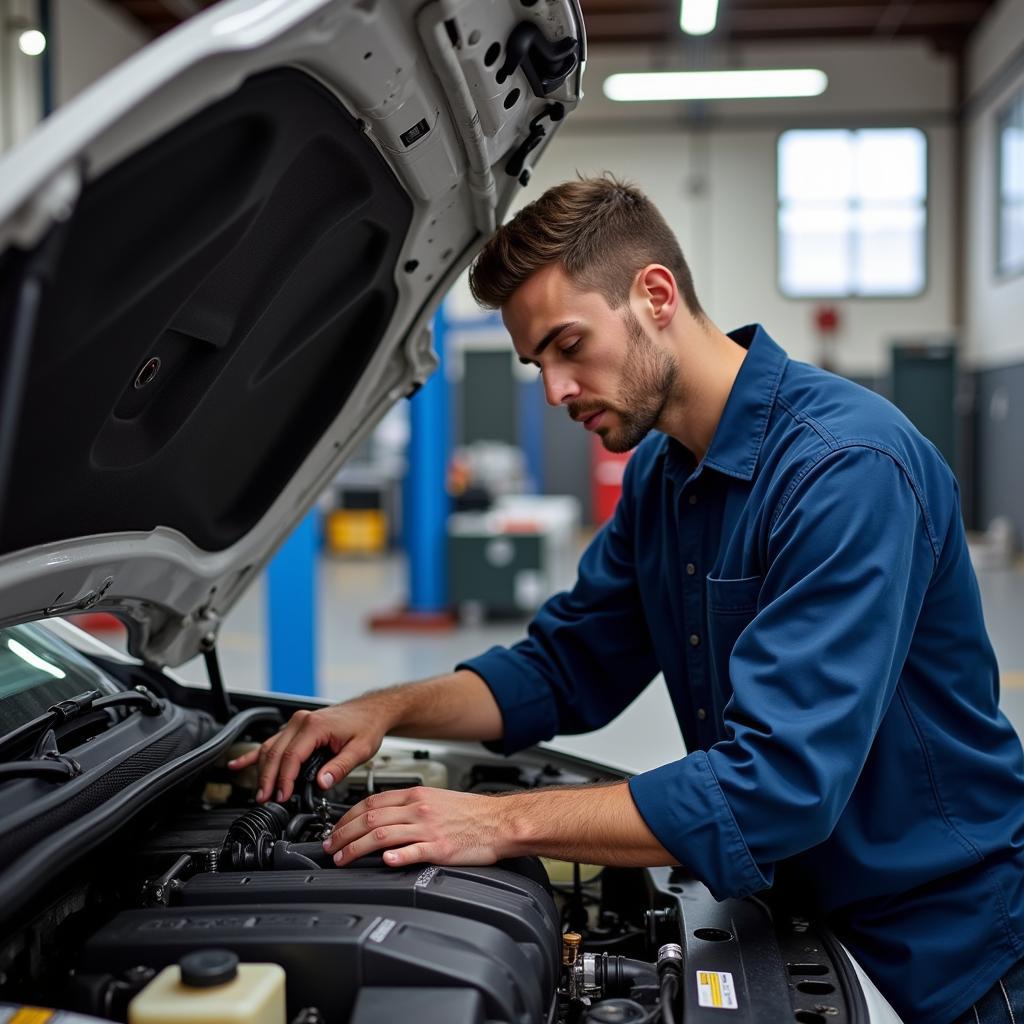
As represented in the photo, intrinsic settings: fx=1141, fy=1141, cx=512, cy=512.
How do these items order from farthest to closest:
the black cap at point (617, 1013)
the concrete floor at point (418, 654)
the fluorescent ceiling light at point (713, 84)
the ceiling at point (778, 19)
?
the ceiling at point (778, 19) → the fluorescent ceiling light at point (713, 84) → the concrete floor at point (418, 654) → the black cap at point (617, 1013)

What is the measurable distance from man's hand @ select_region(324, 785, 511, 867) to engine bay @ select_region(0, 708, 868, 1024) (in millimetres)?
18

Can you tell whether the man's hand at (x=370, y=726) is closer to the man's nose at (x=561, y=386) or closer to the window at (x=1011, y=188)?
the man's nose at (x=561, y=386)

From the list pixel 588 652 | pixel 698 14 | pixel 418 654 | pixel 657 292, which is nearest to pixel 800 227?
pixel 698 14

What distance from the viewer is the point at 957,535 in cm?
140

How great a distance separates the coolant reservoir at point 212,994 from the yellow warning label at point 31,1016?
0.07 meters

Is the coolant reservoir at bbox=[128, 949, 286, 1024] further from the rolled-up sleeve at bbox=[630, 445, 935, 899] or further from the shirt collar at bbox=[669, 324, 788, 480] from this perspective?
the shirt collar at bbox=[669, 324, 788, 480]

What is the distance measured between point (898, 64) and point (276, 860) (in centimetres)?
1230

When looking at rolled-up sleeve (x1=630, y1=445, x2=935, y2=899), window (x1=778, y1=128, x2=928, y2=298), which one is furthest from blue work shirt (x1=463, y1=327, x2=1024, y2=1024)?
window (x1=778, y1=128, x2=928, y2=298)

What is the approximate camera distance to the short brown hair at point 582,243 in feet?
4.87

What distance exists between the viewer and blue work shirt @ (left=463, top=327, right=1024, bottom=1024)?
1.17 m

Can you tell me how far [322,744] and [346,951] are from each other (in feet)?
1.92

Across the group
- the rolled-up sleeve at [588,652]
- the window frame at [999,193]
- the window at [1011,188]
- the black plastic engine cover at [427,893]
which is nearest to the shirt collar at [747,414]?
the rolled-up sleeve at [588,652]

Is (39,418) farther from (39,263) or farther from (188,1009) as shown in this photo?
(188,1009)

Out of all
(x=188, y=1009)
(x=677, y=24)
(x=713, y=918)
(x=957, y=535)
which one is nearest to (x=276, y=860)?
(x=188, y=1009)
